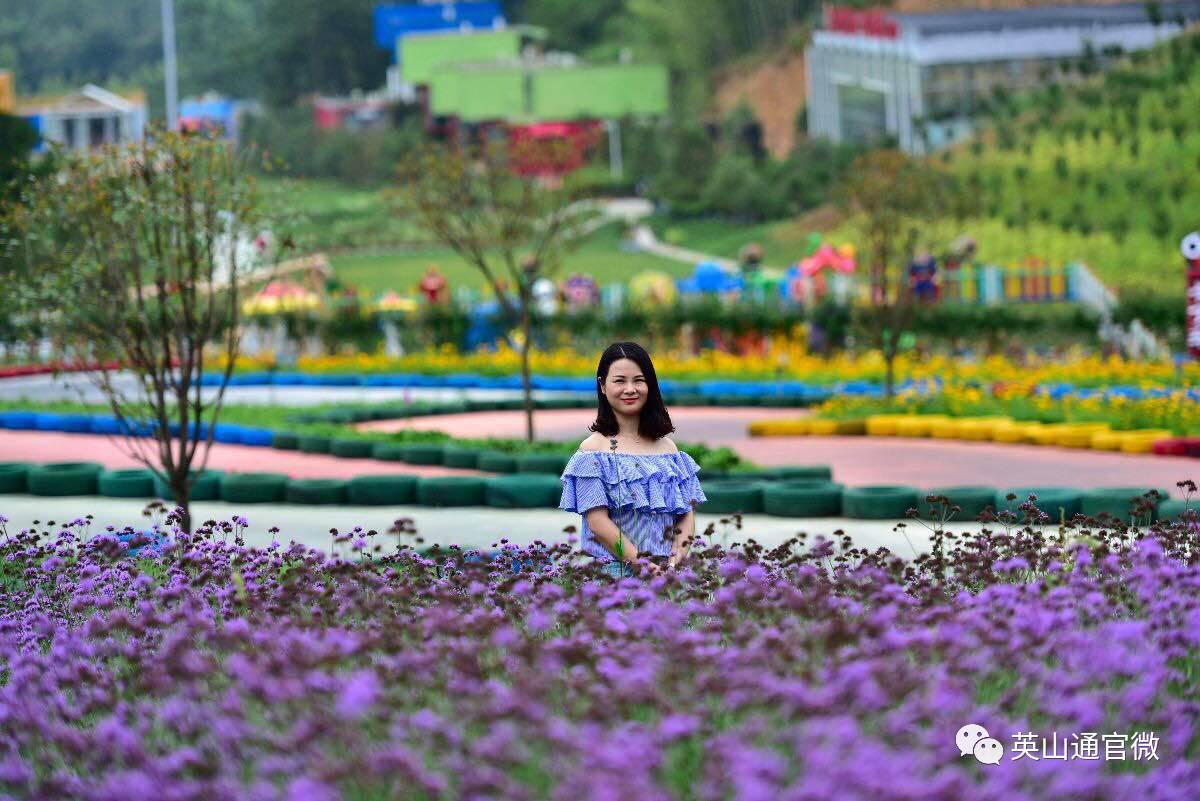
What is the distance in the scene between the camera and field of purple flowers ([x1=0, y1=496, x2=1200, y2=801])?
3.72 metres

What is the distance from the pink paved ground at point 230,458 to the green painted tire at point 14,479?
1.20m

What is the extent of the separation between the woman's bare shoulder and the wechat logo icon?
274 cm

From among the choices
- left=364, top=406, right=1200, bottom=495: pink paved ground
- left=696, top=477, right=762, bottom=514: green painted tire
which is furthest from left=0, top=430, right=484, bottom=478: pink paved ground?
left=696, top=477, right=762, bottom=514: green painted tire

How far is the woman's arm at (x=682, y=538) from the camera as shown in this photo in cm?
653

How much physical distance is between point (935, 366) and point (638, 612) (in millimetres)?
16659

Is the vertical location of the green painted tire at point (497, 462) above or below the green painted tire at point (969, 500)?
above

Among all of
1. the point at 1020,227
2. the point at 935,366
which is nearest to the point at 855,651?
the point at 935,366

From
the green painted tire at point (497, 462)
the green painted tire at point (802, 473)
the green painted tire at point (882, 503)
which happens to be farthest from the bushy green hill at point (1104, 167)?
the green painted tire at point (882, 503)

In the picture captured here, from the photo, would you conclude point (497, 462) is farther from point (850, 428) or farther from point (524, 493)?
point (850, 428)

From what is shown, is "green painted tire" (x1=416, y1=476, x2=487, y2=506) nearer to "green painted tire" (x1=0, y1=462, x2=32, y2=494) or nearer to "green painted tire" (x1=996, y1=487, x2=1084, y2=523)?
"green painted tire" (x1=0, y1=462, x2=32, y2=494)

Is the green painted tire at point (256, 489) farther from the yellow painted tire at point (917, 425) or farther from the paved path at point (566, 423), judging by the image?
the yellow painted tire at point (917, 425)

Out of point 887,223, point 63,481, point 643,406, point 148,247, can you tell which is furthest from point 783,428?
point 643,406

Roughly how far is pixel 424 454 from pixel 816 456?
3.16 meters

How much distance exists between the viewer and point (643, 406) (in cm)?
671
